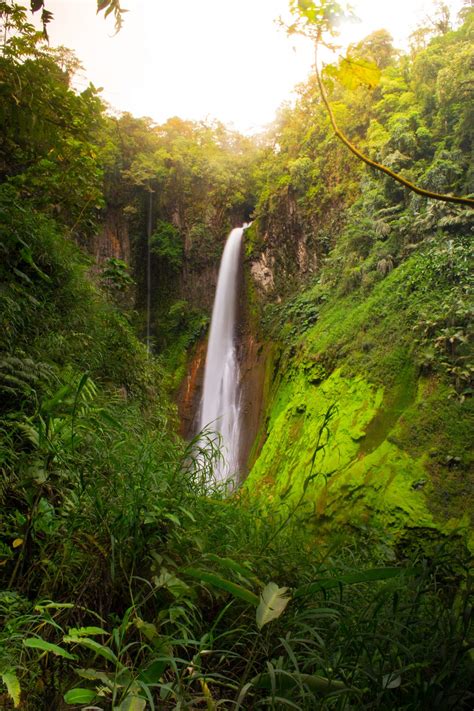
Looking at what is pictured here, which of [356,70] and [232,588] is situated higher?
[356,70]

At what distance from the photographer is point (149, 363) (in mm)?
6582

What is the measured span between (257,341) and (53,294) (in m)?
8.65

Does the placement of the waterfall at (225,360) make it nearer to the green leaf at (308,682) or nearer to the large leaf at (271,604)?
the large leaf at (271,604)

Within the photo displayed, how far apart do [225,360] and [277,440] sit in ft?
21.1

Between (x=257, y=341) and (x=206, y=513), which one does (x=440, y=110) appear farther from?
(x=206, y=513)

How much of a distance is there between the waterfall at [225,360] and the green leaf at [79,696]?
32.1 feet

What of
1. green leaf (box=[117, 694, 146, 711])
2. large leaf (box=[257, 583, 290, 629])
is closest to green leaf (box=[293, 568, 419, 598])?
large leaf (box=[257, 583, 290, 629])

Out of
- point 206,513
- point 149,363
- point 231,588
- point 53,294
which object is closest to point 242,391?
point 149,363

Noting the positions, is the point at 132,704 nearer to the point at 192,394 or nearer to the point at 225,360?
the point at 225,360

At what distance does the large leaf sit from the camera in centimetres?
135

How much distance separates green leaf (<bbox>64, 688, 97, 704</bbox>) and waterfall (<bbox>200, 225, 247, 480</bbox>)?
9.79m

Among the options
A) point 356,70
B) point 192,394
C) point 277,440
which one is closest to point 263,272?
point 192,394

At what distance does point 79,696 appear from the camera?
118 cm

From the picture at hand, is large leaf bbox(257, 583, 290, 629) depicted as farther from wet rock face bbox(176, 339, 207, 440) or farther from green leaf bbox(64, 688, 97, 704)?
wet rock face bbox(176, 339, 207, 440)
